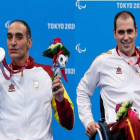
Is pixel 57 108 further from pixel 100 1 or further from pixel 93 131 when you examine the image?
pixel 100 1

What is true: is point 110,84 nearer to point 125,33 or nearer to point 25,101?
point 125,33

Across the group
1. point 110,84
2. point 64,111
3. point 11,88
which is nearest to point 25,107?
point 11,88

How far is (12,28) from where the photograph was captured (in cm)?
347

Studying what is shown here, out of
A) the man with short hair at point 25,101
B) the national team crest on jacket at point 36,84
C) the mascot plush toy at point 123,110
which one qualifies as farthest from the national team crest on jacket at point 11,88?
the mascot plush toy at point 123,110

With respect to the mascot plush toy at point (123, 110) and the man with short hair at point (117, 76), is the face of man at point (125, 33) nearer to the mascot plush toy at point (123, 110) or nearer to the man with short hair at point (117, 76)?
the man with short hair at point (117, 76)

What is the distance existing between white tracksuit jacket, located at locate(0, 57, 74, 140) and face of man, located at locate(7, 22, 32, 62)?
14cm

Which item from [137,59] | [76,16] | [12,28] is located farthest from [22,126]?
[76,16]

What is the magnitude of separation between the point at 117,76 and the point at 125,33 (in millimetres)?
331

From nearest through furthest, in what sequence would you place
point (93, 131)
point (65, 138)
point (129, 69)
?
point (93, 131)
point (129, 69)
point (65, 138)

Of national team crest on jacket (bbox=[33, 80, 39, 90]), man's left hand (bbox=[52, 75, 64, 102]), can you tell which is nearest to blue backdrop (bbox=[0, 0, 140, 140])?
national team crest on jacket (bbox=[33, 80, 39, 90])

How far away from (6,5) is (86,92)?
158 cm

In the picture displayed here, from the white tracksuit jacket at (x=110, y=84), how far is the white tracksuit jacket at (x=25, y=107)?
321mm

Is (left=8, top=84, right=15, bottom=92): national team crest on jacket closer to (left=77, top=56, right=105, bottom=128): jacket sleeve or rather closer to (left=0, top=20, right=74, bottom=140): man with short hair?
(left=0, top=20, right=74, bottom=140): man with short hair

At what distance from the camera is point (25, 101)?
3354mm
